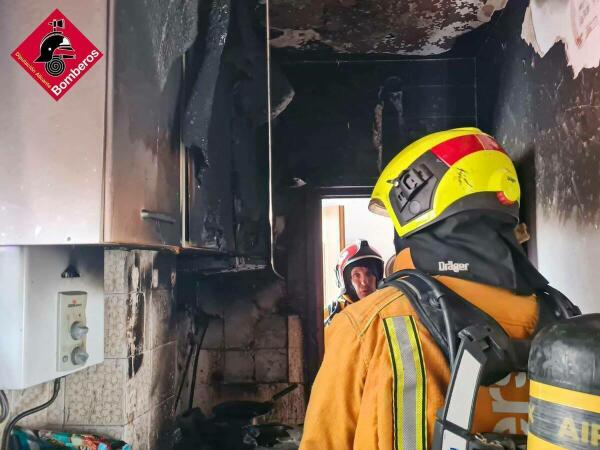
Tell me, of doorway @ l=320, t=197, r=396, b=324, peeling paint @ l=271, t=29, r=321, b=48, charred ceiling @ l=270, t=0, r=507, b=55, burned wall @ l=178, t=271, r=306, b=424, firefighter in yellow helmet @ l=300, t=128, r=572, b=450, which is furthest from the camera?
doorway @ l=320, t=197, r=396, b=324

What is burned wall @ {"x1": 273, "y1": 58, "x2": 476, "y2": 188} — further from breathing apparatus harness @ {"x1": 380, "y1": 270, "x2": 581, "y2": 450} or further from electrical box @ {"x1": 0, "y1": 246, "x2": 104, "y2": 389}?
breathing apparatus harness @ {"x1": 380, "y1": 270, "x2": 581, "y2": 450}

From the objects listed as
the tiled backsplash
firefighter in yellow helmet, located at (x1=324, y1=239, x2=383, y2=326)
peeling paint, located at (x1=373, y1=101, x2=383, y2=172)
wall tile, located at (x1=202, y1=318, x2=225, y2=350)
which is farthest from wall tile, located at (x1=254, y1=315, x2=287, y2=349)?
peeling paint, located at (x1=373, y1=101, x2=383, y2=172)

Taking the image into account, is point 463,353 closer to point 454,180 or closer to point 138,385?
point 454,180

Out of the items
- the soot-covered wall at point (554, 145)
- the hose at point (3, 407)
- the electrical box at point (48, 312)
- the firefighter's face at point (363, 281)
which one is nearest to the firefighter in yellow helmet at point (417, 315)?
the soot-covered wall at point (554, 145)

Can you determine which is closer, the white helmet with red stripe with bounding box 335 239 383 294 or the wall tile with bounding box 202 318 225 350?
the wall tile with bounding box 202 318 225 350

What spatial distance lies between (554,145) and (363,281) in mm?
1870

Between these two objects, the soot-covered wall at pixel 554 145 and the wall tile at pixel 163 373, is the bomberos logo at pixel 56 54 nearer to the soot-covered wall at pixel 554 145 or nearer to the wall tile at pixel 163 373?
the wall tile at pixel 163 373

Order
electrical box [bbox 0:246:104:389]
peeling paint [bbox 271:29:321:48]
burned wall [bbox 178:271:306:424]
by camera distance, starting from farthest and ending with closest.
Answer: burned wall [bbox 178:271:306:424] < peeling paint [bbox 271:29:321:48] < electrical box [bbox 0:246:104:389]

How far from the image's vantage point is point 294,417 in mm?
2963

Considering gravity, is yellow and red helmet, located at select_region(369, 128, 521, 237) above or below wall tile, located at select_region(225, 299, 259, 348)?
above

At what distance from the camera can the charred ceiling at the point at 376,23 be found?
2.41 m

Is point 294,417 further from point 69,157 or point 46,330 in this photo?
point 69,157

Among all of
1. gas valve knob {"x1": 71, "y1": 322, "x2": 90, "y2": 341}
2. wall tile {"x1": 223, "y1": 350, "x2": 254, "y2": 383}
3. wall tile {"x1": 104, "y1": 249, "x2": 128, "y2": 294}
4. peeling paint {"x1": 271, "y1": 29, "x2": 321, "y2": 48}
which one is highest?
peeling paint {"x1": 271, "y1": 29, "x2": 321, "y2": 48}

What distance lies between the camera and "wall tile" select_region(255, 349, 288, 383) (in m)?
2.99
